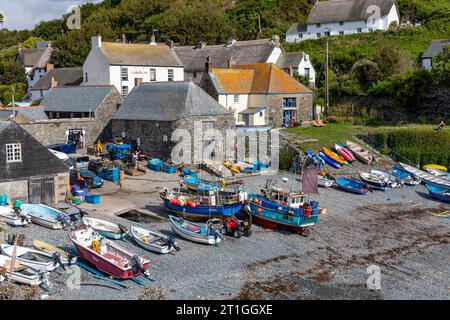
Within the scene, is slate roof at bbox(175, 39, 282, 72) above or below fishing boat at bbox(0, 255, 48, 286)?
above

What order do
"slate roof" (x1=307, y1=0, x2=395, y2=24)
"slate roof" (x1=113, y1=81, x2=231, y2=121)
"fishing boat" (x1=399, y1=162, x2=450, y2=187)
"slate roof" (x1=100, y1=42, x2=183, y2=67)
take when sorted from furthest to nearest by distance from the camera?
"slate roof" (x1=307, y1=0, x2=395, y2=24) < "slate roof" (x1=100, y1=42, x2=183, y2=67) < "slate roof" (x1=113, y1=81, x2=231, y2=121) < "fishing boat" (x1=399, y1=162, x2=450, y2=187)

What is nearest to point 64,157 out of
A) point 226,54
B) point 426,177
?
point 426,177

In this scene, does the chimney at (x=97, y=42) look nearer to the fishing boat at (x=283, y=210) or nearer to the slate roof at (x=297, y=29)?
the fishing boat at (x=283, y=210)

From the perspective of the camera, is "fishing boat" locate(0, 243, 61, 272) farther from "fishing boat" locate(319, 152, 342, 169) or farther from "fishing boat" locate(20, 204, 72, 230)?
"fishing boat" locate(319, 152, 342, 169)

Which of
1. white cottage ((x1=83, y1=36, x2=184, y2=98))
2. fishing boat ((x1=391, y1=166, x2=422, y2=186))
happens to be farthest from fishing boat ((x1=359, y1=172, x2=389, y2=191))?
white cottage ((x1=83, y1=36, x2=184, y2=98))

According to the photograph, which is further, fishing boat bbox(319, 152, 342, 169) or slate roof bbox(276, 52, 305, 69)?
slate roof bbox(276, 52, 305, 69)

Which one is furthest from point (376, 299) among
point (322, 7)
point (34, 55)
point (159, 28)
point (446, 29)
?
point (34, 55)

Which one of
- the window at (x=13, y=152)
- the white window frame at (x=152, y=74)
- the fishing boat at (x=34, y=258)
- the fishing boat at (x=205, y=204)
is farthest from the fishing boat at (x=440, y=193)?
the white window frame at (x=152, y=74)
